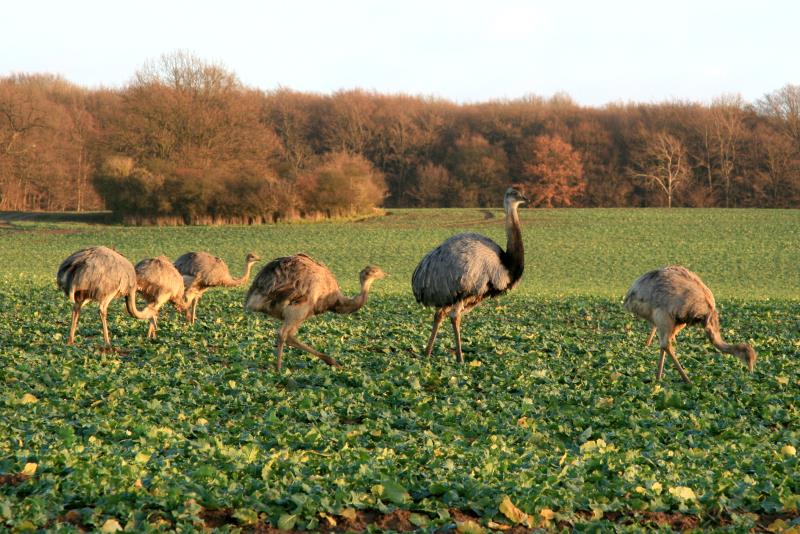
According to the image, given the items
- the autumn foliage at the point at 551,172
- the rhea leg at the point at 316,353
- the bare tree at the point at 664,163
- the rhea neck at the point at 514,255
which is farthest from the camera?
the autumn foliage at the point at 551,172

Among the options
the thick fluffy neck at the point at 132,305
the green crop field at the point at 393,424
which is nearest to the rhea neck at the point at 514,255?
the green crop field at the point at 393,424

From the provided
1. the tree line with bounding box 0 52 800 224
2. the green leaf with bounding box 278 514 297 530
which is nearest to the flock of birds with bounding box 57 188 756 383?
the green leaf with bounding box 278 514 297 530

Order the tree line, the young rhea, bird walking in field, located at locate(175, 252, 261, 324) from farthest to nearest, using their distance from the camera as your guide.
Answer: the tree line
bird walking in field, located at locate(175, 252, 261, 324)
the young rhea

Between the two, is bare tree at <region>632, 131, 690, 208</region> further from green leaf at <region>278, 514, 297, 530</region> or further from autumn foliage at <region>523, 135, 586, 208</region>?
green leaf at <region>278, 514, 297, 530</region>

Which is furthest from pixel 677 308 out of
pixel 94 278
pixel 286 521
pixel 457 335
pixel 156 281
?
pixel 156 281

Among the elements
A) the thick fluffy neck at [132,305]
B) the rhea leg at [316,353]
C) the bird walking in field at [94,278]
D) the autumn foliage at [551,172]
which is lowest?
the rhea leg at [316,353]

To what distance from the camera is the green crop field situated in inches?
264

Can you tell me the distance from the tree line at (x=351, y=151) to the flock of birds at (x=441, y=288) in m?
37.7

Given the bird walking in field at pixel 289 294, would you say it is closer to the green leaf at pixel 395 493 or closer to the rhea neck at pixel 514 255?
the rhea neck at pixel 514 255

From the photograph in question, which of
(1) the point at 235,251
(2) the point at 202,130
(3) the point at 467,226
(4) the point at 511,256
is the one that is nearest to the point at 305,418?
(4) the point at 511,256

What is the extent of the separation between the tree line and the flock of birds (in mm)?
37671

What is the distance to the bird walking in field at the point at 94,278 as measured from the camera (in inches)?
538

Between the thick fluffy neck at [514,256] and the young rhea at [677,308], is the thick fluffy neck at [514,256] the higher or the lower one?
the higher one

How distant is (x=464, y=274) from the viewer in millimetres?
13117
